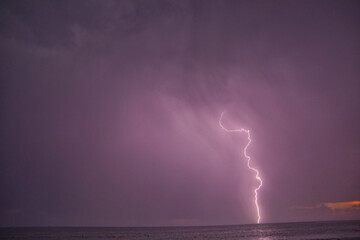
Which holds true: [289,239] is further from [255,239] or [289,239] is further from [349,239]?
[349,239]

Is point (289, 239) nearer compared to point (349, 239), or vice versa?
point (349, 239)

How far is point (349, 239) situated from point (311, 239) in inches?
283

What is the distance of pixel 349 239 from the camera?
43.8 metres

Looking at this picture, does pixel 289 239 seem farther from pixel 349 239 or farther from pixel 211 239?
pixel 211 239

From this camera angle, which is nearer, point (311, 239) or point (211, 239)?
point (311, 239)

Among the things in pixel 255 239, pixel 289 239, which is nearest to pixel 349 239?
pixel 289 239

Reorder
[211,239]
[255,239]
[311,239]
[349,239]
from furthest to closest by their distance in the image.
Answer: [211,239]
[255,239]
[311,239]
[349,239]

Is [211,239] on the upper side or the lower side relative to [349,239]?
upper

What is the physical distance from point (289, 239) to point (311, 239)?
4289 millimetres

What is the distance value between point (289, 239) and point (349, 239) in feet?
37.4

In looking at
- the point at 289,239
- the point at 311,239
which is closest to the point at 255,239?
the point at 289,239

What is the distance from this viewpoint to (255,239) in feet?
187

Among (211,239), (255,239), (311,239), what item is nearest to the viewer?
(311,239)

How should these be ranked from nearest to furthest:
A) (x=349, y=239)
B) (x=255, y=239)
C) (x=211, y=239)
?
(x=349, y=239) < (x=255, y=239) < (x=211, y=239)
